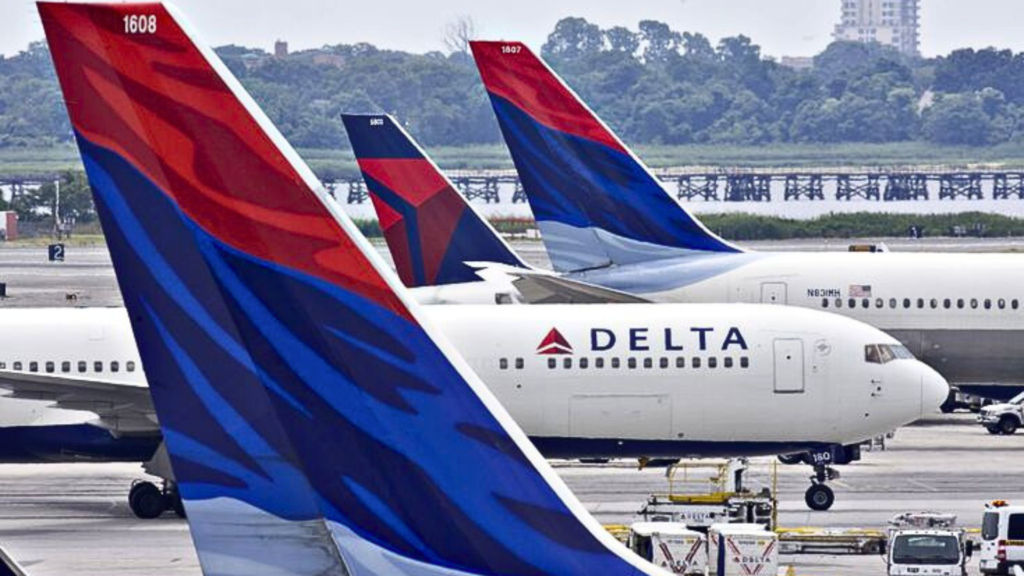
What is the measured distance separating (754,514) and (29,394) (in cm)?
1267

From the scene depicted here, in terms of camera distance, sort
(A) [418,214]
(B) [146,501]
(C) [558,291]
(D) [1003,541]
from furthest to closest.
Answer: (A) [418,214]
(C) [558,291]
(B) [146,501]
(D) [1003,541]

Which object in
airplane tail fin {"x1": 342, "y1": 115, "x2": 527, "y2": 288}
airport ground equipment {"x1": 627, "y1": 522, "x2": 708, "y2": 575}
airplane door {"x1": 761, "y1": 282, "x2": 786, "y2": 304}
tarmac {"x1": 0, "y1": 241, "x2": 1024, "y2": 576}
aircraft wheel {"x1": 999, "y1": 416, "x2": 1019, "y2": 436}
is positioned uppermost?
airplane tail fin {"x1": 342, "y1": 115, "x2": 527, "y2": 288}

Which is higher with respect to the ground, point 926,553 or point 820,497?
point 926,553

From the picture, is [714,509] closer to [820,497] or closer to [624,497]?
[820,497]

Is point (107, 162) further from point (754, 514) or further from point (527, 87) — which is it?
point (527, 87)

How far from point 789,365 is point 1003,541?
6.11 metres

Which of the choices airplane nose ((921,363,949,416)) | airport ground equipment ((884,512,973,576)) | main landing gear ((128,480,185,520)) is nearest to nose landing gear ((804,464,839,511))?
airplane nose ((921,363,949,416))

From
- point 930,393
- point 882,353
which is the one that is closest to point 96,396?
point 882,353

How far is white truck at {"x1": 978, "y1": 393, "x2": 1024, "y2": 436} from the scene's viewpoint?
179ft

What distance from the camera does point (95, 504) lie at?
4231 cm

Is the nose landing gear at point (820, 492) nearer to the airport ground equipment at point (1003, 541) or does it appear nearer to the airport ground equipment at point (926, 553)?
the airport ground equipment at point (926, 553)

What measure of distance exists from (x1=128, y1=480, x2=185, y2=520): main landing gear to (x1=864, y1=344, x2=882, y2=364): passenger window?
41.6ft

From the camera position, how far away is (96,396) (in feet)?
127

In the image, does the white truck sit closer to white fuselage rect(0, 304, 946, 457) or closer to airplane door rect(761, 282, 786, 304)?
airplane door rect(761, 282, 786, 304)
